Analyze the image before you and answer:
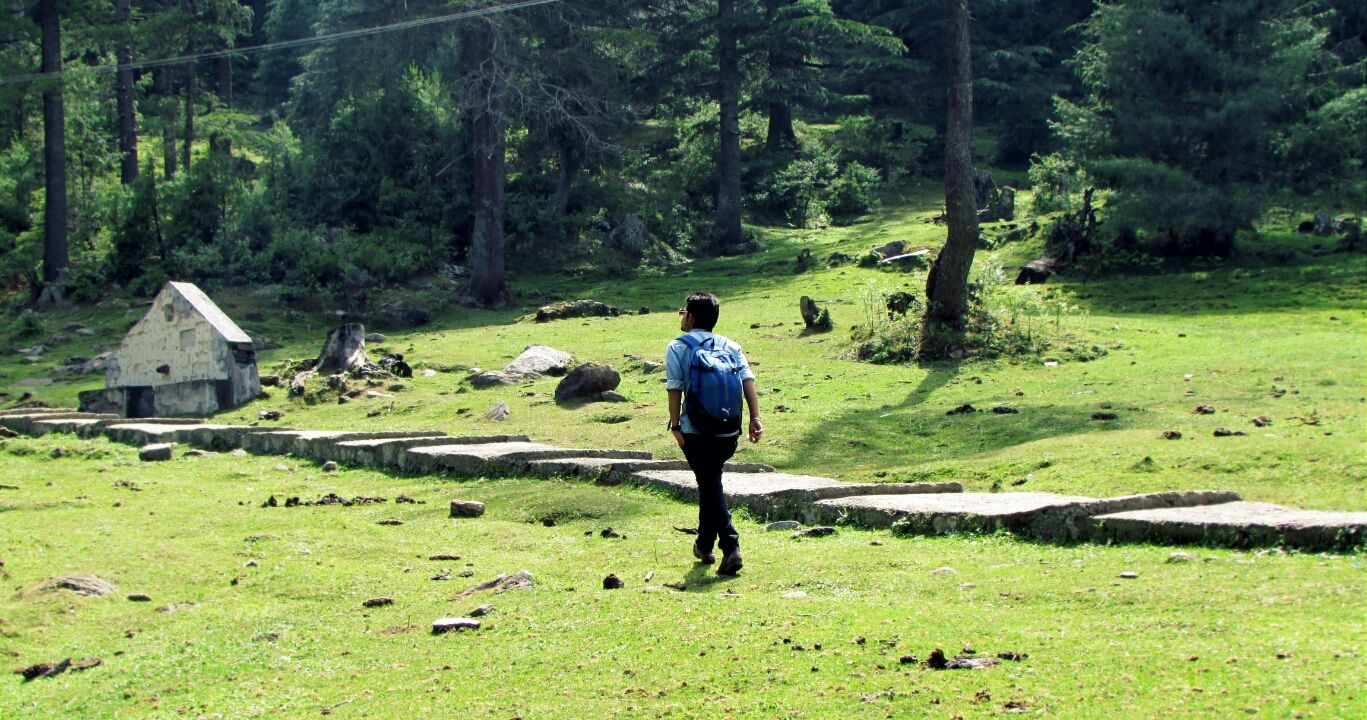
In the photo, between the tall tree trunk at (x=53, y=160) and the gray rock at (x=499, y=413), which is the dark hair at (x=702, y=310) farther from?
the tall tree trunk at (x=53, y=160)

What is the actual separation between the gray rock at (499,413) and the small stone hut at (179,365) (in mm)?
4485

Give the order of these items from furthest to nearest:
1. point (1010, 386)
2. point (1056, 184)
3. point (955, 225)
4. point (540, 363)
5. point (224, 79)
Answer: point (224, 79) < point (1056, 184) < point (540, 363) < point (955, 225) < point (1010, 386)

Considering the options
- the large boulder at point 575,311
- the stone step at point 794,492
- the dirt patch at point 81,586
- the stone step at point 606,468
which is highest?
the large boulder at point 575,311

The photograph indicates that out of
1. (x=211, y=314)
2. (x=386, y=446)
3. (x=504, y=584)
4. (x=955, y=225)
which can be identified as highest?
(x=955, y=225)

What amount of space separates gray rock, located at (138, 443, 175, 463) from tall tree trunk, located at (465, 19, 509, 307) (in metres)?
15.7

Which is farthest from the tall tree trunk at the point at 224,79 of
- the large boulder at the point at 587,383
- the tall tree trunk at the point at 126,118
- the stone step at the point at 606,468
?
the stone step at the point at 606,468

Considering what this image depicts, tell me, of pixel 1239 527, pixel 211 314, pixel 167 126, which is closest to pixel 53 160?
pixel 167 126

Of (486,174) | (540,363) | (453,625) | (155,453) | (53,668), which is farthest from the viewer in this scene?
(486,174)

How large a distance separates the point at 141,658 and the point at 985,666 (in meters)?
3.97

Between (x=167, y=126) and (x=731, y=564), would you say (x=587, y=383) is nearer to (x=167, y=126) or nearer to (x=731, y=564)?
(x=731, y=564)

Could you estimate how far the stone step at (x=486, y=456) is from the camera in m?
12.5

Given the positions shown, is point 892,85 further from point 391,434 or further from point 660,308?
point 391,434

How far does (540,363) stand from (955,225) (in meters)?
6.00

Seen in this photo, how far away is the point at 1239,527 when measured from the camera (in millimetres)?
6918
